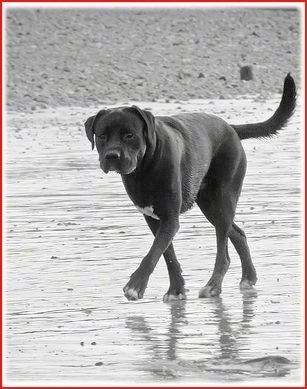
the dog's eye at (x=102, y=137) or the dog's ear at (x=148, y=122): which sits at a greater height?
the dog's ear at (x=148, y=122)

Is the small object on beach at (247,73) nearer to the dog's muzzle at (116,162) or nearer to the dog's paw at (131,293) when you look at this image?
the dog's muzzle at (116,162)

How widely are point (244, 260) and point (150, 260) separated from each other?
3.16 feet

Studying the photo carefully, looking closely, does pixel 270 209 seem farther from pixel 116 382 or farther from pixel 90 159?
pixel 116 382

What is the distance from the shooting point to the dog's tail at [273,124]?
Result: 994 cm

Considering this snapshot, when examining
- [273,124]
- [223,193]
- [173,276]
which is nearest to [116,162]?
[173,276]

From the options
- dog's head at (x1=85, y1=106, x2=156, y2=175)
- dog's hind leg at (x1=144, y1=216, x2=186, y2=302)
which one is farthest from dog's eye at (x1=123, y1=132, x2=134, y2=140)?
dog's hind leg at (x1=144, y1=216, x2=186, y2=302)

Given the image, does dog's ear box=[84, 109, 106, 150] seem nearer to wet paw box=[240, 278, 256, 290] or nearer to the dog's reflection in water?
the dog's reflection in water

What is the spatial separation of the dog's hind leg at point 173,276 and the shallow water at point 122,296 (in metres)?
0.08

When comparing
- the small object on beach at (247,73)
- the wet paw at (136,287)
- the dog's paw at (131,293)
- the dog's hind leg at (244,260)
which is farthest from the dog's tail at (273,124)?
the small object on beach at (247,73)

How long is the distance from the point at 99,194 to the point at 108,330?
5444 millimetres

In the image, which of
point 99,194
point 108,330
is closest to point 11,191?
point 99,194

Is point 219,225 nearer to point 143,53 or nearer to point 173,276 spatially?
point 173,276

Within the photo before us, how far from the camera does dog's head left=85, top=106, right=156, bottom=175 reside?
8484 millimetres

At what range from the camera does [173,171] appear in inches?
347
